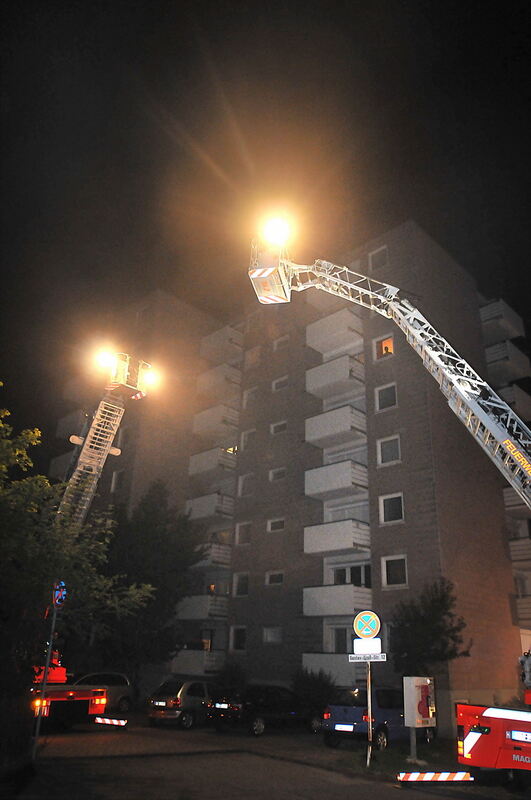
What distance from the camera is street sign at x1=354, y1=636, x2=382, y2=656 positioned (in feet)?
42.6

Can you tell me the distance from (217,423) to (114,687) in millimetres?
17629

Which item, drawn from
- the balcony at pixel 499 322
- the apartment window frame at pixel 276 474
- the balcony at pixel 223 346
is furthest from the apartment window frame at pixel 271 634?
the balcony at pixel 499 322

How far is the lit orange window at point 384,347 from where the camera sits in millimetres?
28492

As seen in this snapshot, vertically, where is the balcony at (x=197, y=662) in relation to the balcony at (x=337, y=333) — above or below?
below

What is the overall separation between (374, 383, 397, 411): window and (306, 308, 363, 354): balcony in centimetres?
412

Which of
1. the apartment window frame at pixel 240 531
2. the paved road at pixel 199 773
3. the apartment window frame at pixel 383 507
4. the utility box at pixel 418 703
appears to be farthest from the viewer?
the apartment window frame at pixel 240 531

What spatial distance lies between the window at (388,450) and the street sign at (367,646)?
519 inches

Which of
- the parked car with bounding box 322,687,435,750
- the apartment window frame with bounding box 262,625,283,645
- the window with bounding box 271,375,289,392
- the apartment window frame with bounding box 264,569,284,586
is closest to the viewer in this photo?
the parked car with bounding box 322,687,435,750

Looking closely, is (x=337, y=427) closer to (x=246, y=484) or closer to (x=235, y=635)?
(x=246, y=484)

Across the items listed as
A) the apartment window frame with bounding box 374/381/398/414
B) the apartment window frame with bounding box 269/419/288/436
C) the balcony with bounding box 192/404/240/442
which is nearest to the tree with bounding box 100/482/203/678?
the apartment window frame with bounding box 269/419/288/436

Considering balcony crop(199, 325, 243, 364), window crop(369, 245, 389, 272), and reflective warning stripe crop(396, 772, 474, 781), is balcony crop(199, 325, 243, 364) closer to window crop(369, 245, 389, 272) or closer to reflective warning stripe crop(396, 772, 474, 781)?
window crop(369, 245, 389, 272)

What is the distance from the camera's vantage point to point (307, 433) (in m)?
29.1

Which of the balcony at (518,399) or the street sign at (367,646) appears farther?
the balcony at (518,399)

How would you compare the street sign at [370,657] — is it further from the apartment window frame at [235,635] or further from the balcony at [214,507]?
the balcony at [214,507]
